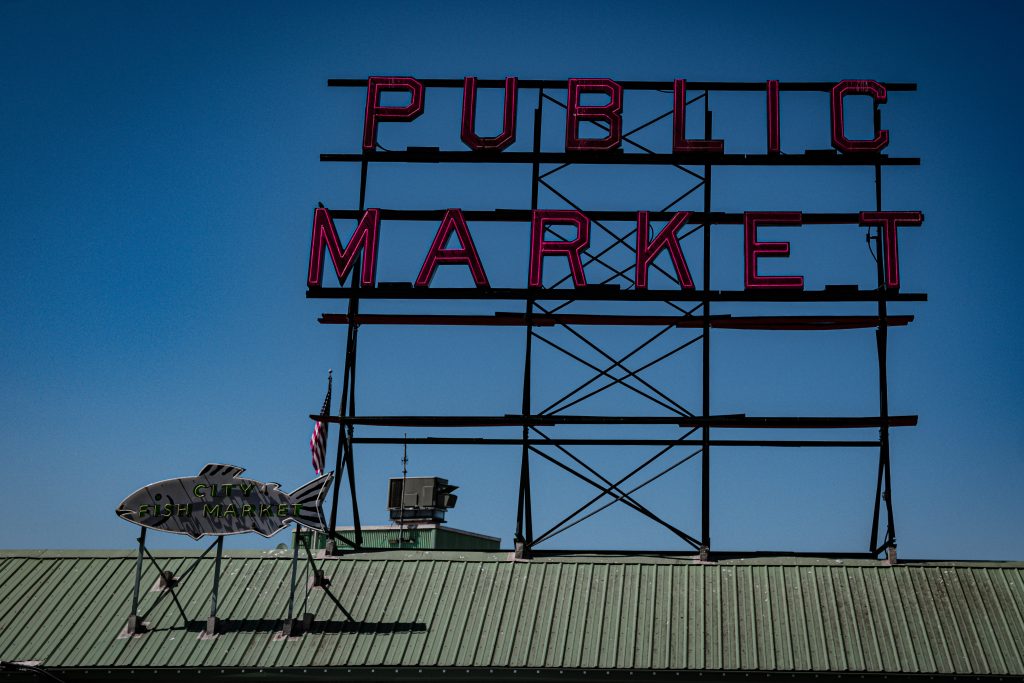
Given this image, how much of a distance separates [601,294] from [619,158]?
3458 mm

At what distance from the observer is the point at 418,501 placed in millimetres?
47094

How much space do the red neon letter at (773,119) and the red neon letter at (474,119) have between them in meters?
6.09

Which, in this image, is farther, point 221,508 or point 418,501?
point 418,501

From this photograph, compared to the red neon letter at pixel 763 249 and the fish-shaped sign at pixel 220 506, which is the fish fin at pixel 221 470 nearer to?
the fish-shaped sign at pixel 220 506

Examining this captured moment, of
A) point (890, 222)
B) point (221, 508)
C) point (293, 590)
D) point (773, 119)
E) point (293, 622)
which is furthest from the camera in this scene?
point (773, 119)

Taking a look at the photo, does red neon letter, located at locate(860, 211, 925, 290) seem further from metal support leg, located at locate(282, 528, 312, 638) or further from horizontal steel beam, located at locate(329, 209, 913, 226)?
Result: metal support leg, located at locate(282, 528, 312, 638)

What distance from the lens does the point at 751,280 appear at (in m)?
29.6

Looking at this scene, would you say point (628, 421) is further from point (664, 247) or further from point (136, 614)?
point (136, 614)

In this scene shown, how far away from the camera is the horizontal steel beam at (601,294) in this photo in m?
29.6

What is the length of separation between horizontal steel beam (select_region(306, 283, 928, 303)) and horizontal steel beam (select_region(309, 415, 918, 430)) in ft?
9.43

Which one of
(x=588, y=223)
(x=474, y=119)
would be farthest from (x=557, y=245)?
(x=474, y=119)

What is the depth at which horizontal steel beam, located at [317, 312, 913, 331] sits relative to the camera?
29.6 metres

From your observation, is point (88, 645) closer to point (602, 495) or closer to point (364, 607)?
point (364, 607)

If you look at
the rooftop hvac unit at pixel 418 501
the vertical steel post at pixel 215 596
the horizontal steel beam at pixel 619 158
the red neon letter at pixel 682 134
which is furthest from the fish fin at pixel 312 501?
the rooftop hvac unit at pixel 418 501
